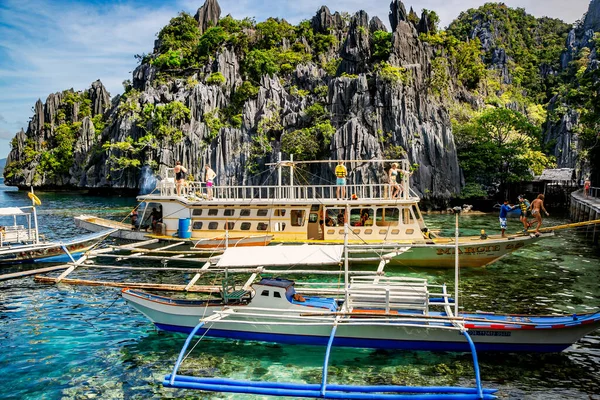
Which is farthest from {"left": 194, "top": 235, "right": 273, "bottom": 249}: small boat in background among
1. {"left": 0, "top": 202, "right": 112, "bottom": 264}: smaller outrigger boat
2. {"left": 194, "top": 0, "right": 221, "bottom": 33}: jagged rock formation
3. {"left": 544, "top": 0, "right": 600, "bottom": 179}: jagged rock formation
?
{"left": 194, "top": 0, "right": 221, "bottom": 33}: jagged rock formation

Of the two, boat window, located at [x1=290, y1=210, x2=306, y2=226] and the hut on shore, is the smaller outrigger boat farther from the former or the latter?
the hut on shore

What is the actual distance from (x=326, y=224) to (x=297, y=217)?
5.59ft

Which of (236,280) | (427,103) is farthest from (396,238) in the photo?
(427,103)

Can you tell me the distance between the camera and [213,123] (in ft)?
253

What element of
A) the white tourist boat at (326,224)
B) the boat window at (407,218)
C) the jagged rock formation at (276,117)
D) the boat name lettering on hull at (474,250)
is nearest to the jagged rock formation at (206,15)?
the jagged rock formation at (276,117)

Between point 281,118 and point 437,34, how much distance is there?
31.5m

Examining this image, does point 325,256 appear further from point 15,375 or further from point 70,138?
point 70,138

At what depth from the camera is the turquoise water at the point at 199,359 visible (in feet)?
38.2

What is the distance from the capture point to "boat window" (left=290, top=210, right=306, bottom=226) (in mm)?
24906

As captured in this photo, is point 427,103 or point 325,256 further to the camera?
point 427,103

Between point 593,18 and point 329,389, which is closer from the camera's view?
point 329,389

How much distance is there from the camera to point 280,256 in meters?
14.4

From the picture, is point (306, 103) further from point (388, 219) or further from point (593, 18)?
point (593, 18)

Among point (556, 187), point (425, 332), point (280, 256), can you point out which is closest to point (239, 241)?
point (280, 256)
